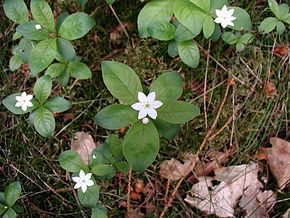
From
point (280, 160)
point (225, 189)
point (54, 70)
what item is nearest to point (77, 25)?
point (54, 70)

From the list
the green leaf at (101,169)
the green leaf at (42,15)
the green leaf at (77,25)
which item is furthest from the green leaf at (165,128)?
the green leaf at (42,15)

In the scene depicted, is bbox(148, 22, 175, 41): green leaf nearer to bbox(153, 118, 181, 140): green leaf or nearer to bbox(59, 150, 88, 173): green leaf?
bbox(153, 118, 181, 140): green leaf

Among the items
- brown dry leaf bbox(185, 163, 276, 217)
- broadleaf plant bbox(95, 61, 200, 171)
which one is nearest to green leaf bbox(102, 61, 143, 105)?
broadleaf plant bbox(95, 61, 200, 171)

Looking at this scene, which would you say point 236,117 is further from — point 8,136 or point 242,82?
point 8,136

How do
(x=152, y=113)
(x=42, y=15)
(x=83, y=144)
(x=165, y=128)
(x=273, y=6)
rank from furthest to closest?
(x=83, y=144)
(x=273, y=6)
(x=42, y=15)
(x=165, y=128)
(x=152, y=113)

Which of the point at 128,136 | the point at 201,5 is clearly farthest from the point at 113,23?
the point at 128,136

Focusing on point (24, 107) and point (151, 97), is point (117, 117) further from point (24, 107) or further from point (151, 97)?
point (24, 107)

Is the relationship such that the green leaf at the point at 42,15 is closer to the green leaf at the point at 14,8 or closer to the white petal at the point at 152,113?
the green leaf at the point at 14,8
